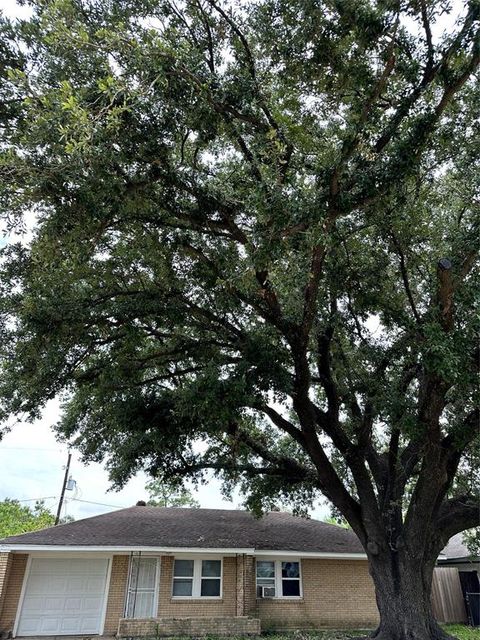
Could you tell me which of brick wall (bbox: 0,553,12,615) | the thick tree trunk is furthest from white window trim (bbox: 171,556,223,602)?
the thick tree trunk

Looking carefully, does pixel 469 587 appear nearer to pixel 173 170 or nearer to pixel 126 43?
pixel 173 170

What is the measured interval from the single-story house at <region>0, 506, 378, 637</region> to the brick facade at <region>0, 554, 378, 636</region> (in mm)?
29

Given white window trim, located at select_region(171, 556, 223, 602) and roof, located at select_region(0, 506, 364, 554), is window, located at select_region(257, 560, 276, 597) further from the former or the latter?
white window trim, located at select_region(171, 556, 223, 602)

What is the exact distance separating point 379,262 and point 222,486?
9.21 meters

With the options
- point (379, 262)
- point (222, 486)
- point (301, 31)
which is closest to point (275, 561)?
point (222, 486)

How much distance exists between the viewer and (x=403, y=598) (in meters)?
9.34

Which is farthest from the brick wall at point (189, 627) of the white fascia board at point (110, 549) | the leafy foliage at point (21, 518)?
the leafy foliage at point (21, 518)

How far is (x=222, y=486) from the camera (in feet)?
49.8

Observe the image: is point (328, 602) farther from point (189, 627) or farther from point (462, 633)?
point (189, 627)

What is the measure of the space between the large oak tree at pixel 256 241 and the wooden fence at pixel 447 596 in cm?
1022

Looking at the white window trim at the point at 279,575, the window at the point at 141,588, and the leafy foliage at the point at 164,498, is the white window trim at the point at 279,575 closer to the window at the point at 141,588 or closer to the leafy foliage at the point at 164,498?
the window at the point at 141,588

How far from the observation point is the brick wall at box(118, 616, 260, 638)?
515 inches

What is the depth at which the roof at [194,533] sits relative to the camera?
14.6m

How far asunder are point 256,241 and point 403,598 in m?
7.90
